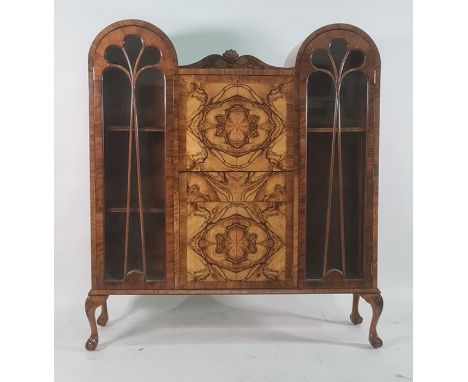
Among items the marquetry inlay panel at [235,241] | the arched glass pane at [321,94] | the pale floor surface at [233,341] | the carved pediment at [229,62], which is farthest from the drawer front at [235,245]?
the carved pediment at [229,62]

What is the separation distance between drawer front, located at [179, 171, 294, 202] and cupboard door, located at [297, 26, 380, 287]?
146mm

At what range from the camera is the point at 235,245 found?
240cm

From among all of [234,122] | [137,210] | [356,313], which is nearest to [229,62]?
[234,122]

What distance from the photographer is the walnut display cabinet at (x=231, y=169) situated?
234cm

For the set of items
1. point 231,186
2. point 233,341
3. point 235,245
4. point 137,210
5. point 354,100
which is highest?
point 354,100

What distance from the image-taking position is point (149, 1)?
9.67ft

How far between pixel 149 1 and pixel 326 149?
135 cm

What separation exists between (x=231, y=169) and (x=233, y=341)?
84 cm

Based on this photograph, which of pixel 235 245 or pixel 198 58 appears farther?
pixel 198 58

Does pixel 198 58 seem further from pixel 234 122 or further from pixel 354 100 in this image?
pixel 354 100

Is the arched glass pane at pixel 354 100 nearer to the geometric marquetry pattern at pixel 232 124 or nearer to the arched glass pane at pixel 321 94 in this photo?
the arched glass pane at pixel 321 94

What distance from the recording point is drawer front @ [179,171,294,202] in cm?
237

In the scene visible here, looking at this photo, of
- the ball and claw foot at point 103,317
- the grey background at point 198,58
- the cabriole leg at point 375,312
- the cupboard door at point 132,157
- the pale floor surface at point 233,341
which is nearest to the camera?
the pale floor surface at point 233,341
